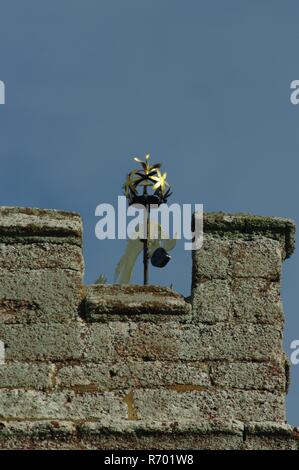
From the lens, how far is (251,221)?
18750 millimetres

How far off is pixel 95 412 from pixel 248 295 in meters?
1.36

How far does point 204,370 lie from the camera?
60.0ft

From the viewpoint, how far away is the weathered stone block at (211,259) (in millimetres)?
18641

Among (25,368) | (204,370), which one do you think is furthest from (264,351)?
(25,368)

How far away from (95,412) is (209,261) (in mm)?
1375

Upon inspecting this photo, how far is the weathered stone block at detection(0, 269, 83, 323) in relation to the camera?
723 inches

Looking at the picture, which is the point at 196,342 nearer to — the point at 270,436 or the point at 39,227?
the point at 270,436

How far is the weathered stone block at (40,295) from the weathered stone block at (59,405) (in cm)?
55

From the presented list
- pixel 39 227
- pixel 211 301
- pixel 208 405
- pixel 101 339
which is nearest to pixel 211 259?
pixel 211 301

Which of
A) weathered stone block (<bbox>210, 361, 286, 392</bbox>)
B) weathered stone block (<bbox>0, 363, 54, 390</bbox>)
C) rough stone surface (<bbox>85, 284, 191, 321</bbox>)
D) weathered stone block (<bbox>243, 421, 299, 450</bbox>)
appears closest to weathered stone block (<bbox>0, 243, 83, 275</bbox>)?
rough stone surface (<bbox>85, 284, 191, 321</bbox>)

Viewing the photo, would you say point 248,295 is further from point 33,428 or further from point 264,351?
point 33,428

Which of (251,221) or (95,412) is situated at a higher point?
(251,221)

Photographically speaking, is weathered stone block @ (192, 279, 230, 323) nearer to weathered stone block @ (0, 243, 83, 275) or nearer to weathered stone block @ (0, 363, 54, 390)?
weathered stone block @ (0, 243, 83, 275)
